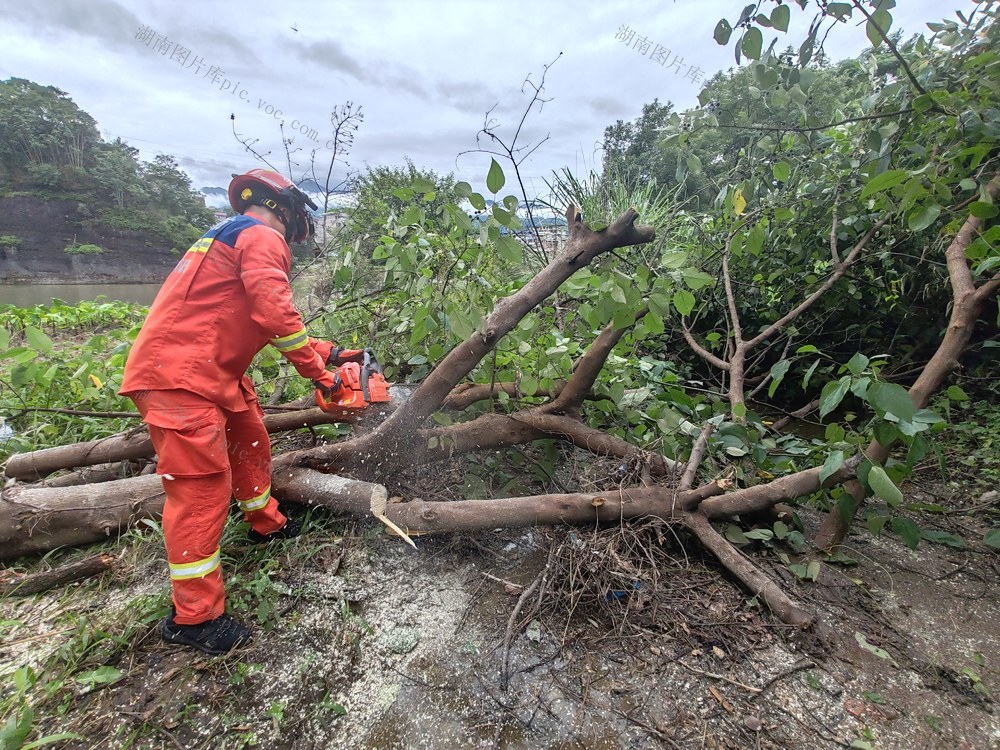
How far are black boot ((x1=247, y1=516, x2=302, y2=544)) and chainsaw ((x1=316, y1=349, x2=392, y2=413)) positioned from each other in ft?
1.81

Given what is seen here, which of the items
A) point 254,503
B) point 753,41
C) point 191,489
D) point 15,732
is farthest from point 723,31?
point 15,732

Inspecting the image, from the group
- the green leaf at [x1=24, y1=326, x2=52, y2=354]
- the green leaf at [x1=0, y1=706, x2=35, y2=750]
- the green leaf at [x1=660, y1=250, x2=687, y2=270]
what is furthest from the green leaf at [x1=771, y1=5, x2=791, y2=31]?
the green leaf at [x1=24, y1=326, x2=52, y2=354]

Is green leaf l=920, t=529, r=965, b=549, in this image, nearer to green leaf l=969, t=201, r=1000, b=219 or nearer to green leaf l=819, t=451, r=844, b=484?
green leaf l=819, t=451, r=844, b=484

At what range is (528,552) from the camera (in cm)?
181

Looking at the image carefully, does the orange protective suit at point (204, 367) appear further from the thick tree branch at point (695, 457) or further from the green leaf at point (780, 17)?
the green leaf at point (780, 17)

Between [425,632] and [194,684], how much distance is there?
0.67m

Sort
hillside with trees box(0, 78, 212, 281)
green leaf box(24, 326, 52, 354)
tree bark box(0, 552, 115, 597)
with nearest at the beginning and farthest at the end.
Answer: tree bark box(0, 552, 115, 597)
green leaf box(24, 326, 52, 354)
hillside with trees box(0, 78, 212, 281)

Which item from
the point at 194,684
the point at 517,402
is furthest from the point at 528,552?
the point at 194,684

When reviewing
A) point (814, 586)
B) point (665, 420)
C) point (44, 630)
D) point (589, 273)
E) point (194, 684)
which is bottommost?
point (44, 630)

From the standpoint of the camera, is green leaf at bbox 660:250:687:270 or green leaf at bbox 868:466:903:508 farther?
green leaf at bbox 660:250:687:270

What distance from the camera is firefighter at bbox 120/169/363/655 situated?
54.5 inches

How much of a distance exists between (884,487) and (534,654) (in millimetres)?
1165

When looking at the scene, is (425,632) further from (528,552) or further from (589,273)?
(589,273)

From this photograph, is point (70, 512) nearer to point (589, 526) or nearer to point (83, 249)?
point (589, 526)
